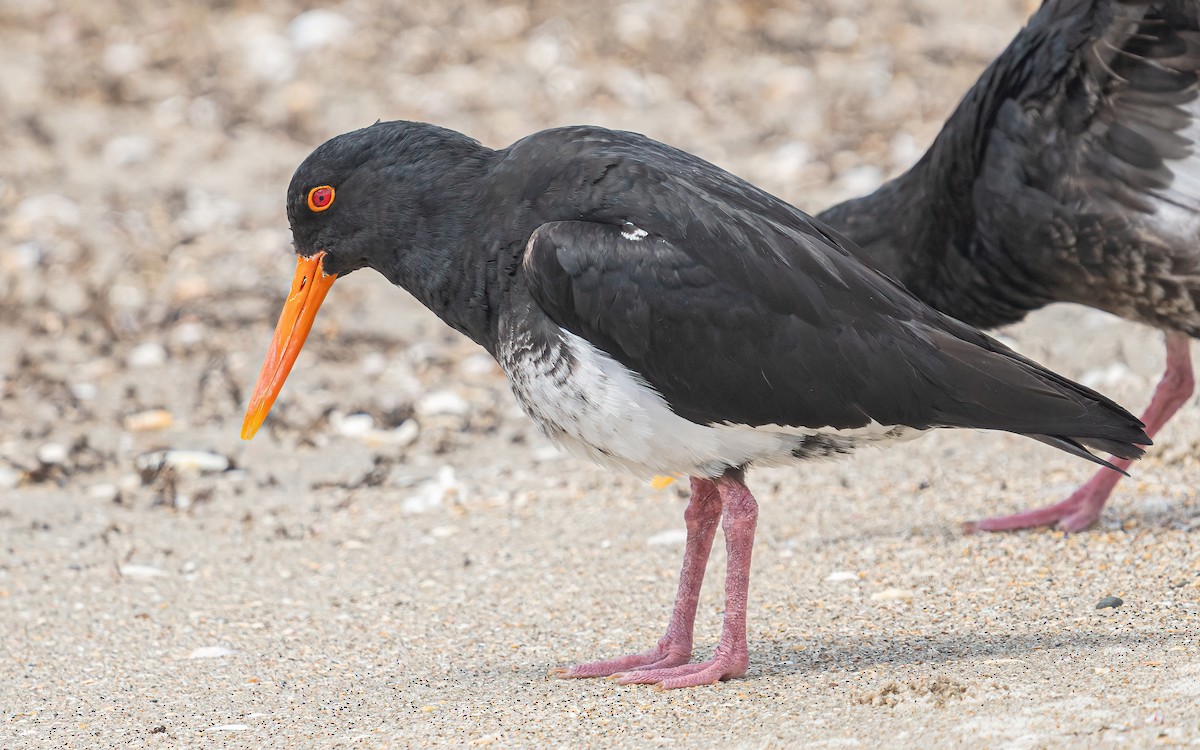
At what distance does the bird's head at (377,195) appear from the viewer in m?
4.57

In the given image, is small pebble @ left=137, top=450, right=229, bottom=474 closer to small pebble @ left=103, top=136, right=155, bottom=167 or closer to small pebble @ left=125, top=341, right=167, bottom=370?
small pebble @ left=125, top=341, right=167, bottom=370

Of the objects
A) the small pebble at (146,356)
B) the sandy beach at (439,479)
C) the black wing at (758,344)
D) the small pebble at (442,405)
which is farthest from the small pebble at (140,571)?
the small pebble at (146,356)

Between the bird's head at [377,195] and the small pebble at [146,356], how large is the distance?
3961 mm

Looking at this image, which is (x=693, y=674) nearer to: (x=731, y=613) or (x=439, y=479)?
(x=731, y=613)

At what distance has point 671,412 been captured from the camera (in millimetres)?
4191

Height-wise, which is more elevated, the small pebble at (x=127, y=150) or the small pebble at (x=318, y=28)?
the small pebble at (x=318, y=28)

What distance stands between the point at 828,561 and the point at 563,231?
77.1 inches

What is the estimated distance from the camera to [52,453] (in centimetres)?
744

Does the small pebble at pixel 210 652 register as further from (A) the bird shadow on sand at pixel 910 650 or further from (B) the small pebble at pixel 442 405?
(B) the small pebble at pixel 442 405

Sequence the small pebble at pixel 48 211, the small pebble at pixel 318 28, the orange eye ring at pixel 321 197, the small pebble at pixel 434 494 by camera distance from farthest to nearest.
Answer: the small pebble at pixel 318 28 < the small pebble at pixel 48 211 < the small pebble at pixel 434 494 < the orange eye ring at pixel 321 197

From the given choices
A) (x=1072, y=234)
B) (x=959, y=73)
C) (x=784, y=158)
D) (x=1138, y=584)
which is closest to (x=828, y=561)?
(x=1138, y=584)

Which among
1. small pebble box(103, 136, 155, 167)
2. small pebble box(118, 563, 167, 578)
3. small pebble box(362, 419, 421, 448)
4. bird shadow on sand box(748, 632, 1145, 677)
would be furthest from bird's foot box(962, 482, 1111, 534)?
small pebble box(103, 136, 155, 167)

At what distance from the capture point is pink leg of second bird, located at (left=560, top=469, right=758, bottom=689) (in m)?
4.27

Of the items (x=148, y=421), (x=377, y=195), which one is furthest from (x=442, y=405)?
(x=377, y=195)
